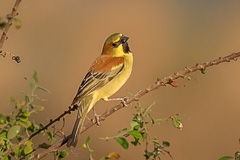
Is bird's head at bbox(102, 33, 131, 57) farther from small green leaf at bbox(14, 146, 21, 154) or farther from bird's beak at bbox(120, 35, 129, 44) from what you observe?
small green leaf at bbox(14, 146, 21, 154)

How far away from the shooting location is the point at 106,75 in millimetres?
4754

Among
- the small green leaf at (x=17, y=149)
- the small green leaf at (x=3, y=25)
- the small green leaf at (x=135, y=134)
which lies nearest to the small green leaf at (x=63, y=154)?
the small green leaf at (x=17, y=149)

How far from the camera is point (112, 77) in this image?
475cm

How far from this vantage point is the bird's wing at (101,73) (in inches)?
177

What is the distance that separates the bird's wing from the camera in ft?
14.8

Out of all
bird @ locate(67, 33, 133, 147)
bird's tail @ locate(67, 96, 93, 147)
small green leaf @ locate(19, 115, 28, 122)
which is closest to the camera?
small green leaf @ locate(19, 115, 28, 122)

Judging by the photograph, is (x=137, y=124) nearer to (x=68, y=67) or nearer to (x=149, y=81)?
(x=149, y=81)

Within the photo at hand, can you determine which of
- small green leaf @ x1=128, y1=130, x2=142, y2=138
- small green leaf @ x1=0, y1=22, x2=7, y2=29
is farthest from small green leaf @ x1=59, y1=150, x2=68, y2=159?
small green leaf @ x1=0, y1=22, x2=7, y2=29

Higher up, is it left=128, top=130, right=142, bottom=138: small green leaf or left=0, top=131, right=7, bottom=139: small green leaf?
left=0, top=131, right=7, bottom=139: small green leaf

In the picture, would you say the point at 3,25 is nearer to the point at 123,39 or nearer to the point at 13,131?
the point at 13,131

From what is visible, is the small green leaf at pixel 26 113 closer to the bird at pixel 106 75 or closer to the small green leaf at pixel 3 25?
the small green leaf at pixel 3 25

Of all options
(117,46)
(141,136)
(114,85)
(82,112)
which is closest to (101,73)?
(114,85)

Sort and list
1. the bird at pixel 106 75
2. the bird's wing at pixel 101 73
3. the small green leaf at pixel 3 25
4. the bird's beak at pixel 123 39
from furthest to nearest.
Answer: the bird's beak at pixel 123 39 → the bird's wing at pixel 101 73 → the bird at pixel 106 75 → the small green leaf at pixel 3 25

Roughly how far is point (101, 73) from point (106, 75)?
0.05 m
